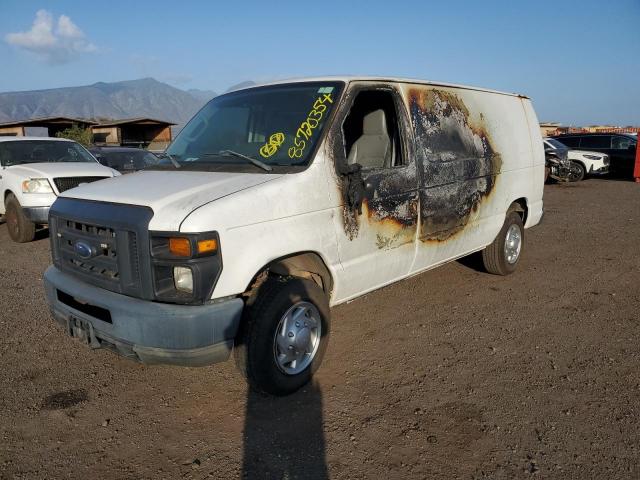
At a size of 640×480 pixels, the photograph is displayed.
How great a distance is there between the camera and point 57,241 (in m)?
3.62

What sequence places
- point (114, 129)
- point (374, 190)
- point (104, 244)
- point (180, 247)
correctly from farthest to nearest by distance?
point (114, 129)
point (374, 190)
point (104, 244)
point (180, 247)

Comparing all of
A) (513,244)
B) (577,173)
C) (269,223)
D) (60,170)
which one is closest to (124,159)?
(60,170)

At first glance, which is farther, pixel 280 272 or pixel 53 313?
pixel 53 313

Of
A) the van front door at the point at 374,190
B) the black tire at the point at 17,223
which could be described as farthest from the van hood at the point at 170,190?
the black tire at the point at 17,223

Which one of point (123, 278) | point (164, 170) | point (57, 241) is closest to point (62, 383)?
point (57, 241)

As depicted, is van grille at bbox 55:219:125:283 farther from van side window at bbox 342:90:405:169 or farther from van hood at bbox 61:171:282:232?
van side window at bbox 342:90:405:169

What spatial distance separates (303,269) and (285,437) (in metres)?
1.07

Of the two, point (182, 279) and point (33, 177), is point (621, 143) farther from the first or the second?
point (182, 279)

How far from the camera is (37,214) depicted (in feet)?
26.4

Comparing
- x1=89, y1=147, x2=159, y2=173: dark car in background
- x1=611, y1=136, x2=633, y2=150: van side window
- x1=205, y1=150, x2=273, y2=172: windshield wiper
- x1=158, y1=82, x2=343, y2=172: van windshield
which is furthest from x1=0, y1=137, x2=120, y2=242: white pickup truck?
x1=611, y1=136, x2=633, y2=150: van side window

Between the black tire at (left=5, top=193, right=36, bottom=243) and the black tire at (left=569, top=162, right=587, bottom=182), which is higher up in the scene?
the black tire at (left=5, top=193, right=36, bottom=243)

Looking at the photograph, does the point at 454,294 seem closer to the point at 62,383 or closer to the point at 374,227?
the point at 374,227

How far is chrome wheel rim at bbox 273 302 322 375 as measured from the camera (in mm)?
3359

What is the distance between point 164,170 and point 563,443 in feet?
10.6
